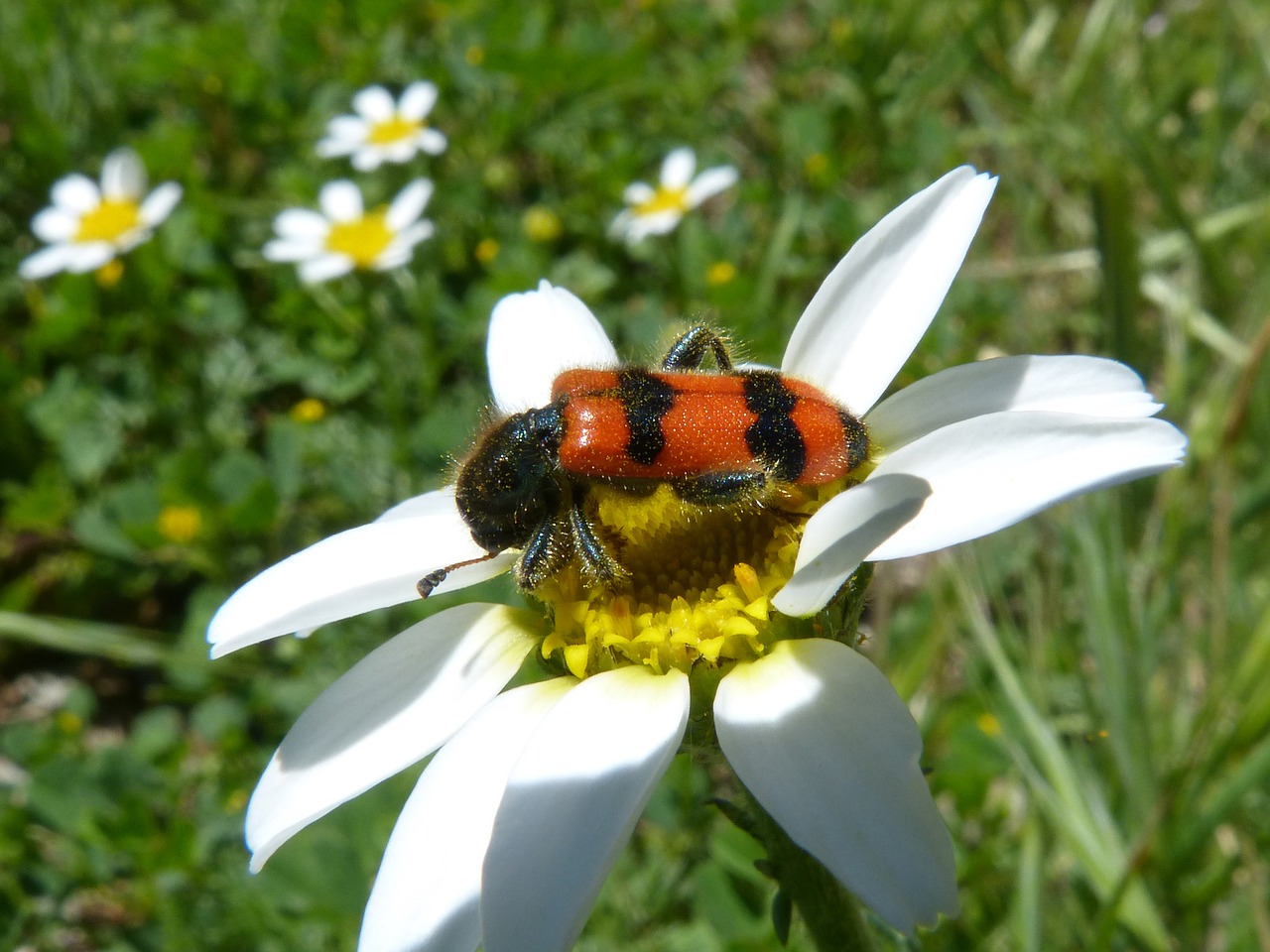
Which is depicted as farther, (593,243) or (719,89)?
(719,89)

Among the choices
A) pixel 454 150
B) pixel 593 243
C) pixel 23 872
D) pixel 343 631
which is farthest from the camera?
pixel 454 150

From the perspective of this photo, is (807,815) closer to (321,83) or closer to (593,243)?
(593,243)

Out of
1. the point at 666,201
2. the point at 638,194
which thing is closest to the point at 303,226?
the point at 638,194

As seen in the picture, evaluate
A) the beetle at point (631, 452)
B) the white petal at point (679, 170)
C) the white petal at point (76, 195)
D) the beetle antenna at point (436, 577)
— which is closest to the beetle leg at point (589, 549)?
the beetle at point (631, 452)

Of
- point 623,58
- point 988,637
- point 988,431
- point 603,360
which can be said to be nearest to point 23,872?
point 603,360

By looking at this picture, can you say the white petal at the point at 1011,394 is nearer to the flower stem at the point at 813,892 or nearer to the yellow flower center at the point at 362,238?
the flower stem at the point at 813,892
